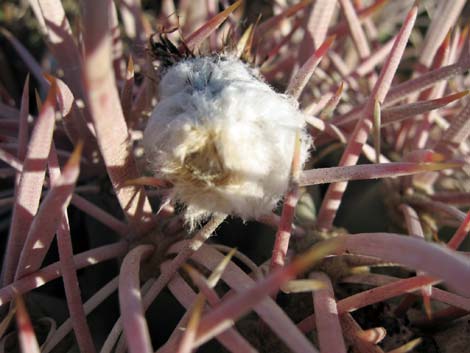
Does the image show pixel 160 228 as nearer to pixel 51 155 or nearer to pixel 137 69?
pixel 51 155

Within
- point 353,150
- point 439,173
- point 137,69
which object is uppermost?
point 137,69

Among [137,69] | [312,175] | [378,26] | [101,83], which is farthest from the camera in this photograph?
[378,26]

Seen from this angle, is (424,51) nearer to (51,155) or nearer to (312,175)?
(312,175)

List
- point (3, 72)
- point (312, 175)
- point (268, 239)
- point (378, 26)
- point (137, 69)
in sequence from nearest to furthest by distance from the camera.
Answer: point (312, 175) < point (268, 239) < point (137, 69) < point (3, 72) < point (378, 26)

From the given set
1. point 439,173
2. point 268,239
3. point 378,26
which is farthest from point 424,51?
point 378,26

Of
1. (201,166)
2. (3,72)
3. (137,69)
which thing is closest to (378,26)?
(137,69)

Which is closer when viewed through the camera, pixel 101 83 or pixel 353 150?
pixel 101 83

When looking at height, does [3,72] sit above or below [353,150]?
above
